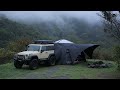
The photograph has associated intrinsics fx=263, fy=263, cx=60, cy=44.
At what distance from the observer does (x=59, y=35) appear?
6400cm

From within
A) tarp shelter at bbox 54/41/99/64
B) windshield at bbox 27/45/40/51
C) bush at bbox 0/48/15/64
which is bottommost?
bush at bbox 0/48/15/64

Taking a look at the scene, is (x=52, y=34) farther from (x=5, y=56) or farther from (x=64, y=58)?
(x=64, y=58)

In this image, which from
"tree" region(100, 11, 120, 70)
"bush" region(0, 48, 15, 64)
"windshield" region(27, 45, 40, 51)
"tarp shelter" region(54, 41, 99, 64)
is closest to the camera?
"tree" region(100, 11, 120, 70)

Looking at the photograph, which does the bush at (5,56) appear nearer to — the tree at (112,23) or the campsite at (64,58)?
the campsite at (64,58)

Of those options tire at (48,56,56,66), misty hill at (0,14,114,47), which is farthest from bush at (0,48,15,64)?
misty hill at (0,14,114,47)

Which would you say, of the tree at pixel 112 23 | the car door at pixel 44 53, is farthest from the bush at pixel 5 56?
the tree at pixel 112 23

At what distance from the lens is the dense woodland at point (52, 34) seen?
95.1 ft

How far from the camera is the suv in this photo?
1909 centimetres

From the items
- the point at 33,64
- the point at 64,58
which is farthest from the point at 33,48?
the point at 64,58

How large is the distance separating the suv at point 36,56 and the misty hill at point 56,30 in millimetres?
18825

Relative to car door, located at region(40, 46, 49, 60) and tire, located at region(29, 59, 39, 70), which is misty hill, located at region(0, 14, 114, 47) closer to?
car door, located at region(40, 46, 49, 60)

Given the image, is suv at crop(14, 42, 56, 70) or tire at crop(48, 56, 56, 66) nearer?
suv at crop(14, 42, 56, 70)
